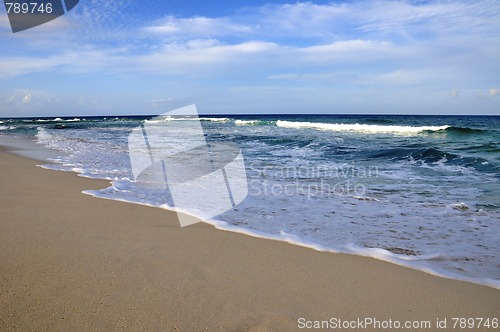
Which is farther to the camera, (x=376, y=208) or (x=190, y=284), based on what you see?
(x=376, y=208)

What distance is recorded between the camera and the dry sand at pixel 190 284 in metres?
2.14

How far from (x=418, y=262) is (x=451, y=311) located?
79 centimetres

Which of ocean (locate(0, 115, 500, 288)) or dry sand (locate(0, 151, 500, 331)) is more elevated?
dry sand (locate(0, 151, 500, 331))

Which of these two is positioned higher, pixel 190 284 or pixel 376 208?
pixel 190 284

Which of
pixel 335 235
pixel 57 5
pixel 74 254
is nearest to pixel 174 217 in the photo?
pixel 74 254

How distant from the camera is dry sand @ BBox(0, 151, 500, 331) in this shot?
2143 millimetres

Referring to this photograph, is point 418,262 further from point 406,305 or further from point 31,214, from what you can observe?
point 31,214

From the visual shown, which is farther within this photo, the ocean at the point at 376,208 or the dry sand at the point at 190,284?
the ocean at the point at 376,208

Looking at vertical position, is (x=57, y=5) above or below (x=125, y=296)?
above

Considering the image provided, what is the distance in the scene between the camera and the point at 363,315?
2271 mm

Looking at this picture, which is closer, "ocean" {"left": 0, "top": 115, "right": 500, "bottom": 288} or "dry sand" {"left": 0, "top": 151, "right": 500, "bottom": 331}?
"dry sand" {"left": 0, "top": 151, "right": 500, "bottom": 331}

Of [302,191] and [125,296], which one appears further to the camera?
[302,191]

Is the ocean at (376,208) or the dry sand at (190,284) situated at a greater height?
the dry sand at (190,284)

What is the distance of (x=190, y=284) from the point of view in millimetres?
2570
